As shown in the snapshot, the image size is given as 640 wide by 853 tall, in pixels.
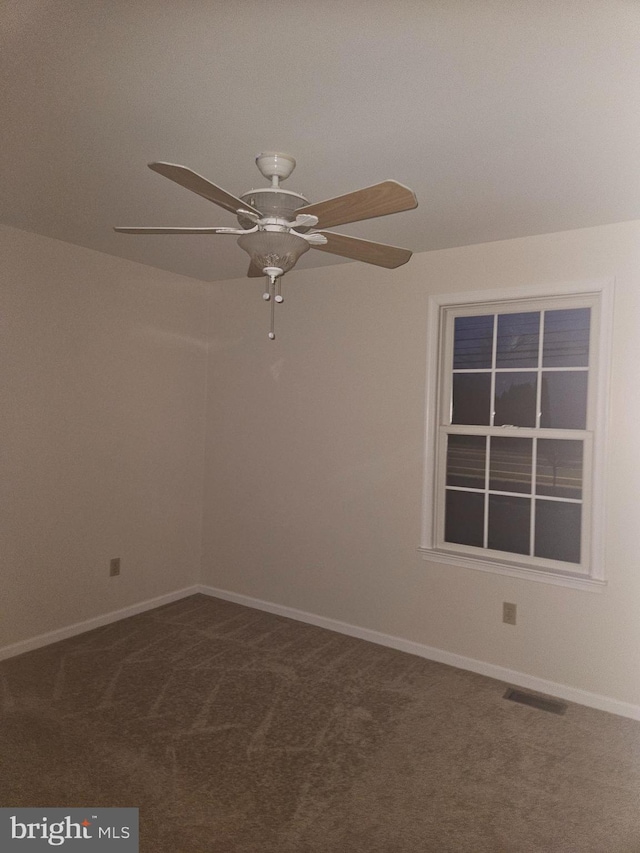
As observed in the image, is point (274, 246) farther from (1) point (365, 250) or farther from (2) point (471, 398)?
(2) point (471, 398)

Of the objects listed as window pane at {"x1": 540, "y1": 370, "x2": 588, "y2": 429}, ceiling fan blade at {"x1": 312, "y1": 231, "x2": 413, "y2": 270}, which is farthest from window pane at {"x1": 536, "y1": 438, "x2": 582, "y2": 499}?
ceiling fan blade at {"x1": 312, "y1": 231, "x2": 413, "y2": 270}

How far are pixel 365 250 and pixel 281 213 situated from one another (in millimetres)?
425

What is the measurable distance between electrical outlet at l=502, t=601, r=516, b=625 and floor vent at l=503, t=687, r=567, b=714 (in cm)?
36

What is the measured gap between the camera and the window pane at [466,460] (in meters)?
3.65

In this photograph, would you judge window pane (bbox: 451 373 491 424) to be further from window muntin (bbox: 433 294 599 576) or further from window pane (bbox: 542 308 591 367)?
window pane (bbox: 542 308 591 367)

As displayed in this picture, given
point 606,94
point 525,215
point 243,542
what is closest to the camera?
point 606,94

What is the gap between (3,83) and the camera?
1.87m

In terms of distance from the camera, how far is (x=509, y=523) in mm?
3545

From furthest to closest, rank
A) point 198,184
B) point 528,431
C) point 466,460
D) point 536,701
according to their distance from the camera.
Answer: point 466,460
point 528,431
point 536,701
point 198,184

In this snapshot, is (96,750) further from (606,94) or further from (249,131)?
(606,94)

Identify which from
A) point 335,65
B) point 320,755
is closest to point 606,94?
point 335,65

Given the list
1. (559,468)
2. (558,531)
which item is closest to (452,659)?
(558,531)

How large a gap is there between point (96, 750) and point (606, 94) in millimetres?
3134

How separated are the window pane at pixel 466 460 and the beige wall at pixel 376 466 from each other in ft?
0.68
